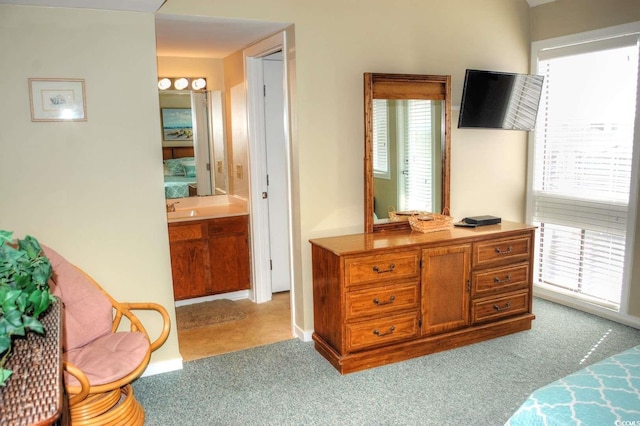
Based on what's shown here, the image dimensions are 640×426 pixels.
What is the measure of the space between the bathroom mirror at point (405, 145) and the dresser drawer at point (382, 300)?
1.86 feet

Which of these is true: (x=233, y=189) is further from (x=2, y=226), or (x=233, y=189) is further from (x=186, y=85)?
(x=2, y=226)

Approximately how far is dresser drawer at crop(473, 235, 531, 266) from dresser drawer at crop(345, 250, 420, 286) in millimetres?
522

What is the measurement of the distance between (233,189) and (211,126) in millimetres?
646

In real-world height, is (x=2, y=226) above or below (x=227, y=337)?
above

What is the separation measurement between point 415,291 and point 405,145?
109 cm

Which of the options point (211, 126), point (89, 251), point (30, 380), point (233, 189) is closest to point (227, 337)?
point (89, 251)

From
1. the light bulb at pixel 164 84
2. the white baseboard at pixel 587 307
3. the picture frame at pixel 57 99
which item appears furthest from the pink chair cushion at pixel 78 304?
the white baseboard at pixel 587 307

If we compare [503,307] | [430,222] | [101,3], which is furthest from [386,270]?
[101,3]

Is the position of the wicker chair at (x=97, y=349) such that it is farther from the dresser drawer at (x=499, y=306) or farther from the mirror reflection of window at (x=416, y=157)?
the dresser drawer at (x=499, y=306)

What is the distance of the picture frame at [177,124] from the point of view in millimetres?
4730

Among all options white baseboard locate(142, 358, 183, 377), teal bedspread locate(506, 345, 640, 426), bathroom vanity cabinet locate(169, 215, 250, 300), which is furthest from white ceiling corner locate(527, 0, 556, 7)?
white baseboard locate(142, 358, 183, 377)

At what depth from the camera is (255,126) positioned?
4.43 meters

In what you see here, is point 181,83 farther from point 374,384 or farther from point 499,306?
point 499,306

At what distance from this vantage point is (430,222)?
3.67 m
